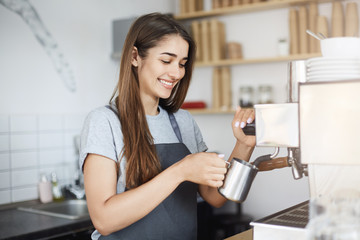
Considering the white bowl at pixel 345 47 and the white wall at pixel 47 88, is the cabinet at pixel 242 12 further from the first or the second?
the white bowl at pixel 345 47

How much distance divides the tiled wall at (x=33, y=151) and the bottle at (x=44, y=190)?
7cm

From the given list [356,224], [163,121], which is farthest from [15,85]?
[356,224]

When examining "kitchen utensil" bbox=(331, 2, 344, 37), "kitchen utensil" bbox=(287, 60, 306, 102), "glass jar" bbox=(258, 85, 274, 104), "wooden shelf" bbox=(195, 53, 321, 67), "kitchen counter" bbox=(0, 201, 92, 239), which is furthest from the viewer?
"glass jar" bbox=(258, 85, 274, 104)

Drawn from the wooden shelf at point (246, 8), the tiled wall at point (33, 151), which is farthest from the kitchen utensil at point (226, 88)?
the tiled wall at point (33, 151)

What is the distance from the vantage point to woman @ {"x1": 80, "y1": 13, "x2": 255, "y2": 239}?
1.22m

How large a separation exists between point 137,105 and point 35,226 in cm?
105

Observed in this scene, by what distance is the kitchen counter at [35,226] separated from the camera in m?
2.00

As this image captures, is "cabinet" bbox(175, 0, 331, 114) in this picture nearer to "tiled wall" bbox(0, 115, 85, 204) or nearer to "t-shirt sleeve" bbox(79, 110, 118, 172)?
"tiled wall" bbox(0, 115, 85, 204)

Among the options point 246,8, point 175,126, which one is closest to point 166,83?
point 175,126

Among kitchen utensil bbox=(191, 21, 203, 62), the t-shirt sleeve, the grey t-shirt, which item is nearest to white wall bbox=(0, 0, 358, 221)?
kitchen utensil bbox=(191, 21, 203, 62)

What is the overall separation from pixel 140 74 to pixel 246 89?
1.85m

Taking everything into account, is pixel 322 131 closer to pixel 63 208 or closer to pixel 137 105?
pixel 137 105

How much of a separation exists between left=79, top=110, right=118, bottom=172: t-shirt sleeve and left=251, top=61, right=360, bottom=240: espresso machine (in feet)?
1.70

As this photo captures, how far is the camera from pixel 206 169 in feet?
3.68
